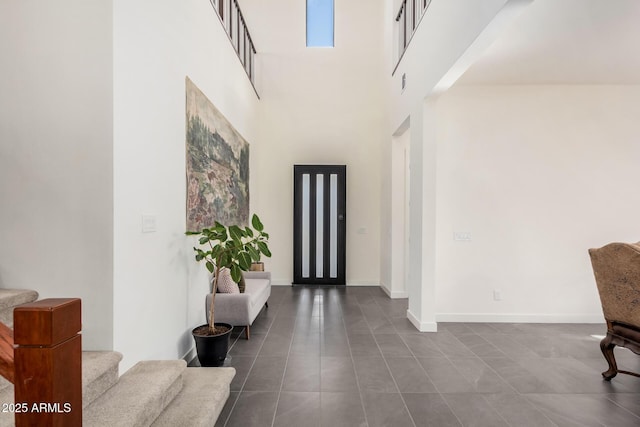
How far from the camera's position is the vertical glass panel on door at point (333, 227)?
676 cm

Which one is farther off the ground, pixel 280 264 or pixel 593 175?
pixel 593 175

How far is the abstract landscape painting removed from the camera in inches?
127

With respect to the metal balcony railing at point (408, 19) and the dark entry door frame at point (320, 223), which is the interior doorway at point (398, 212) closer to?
the dark entry door frame at point (320, 223)

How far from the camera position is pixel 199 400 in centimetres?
216

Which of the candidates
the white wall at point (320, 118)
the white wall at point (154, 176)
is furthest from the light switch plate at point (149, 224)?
the white wall at point (320, 118)

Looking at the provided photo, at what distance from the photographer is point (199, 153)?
3439 mm

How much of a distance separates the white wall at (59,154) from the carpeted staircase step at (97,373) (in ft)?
0.34

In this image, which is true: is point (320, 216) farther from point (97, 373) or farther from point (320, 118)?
point (97, 373)

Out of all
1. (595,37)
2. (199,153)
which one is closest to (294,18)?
(199,153)

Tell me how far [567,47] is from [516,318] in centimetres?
322

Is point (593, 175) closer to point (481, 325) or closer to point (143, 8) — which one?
point (481, 325)

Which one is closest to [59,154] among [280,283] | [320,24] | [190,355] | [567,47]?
[190,355]

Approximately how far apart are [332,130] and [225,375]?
5511 mm

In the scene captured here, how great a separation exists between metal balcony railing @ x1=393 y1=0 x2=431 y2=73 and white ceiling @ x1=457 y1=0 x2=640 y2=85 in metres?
1.04
